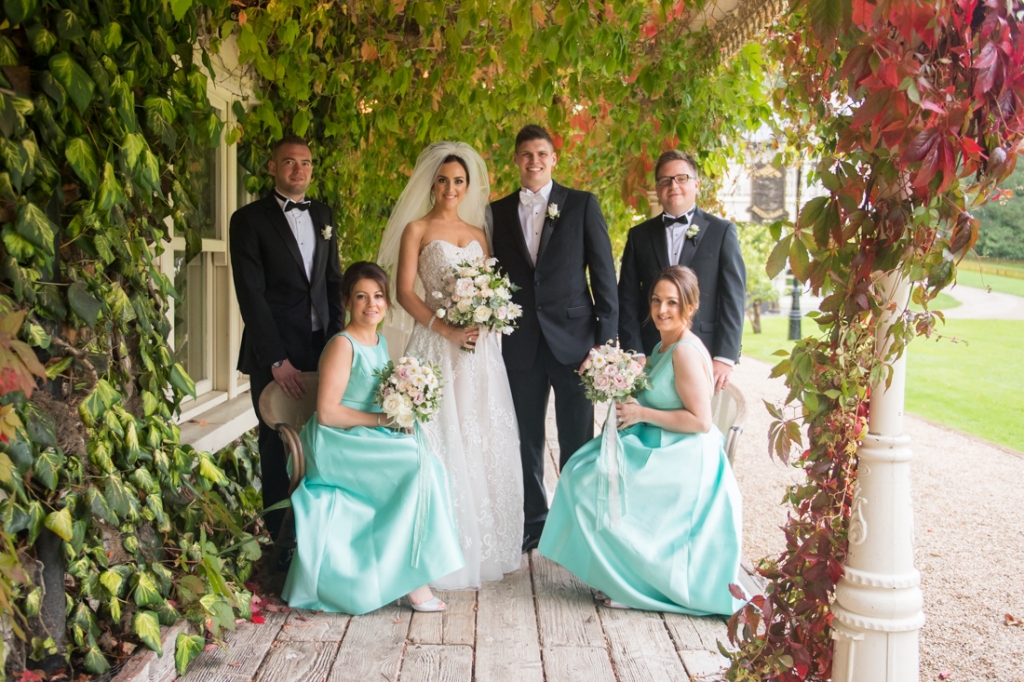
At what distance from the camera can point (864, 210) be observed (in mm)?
1977

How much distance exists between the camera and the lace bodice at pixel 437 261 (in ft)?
13.0

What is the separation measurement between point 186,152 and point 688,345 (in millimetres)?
1991

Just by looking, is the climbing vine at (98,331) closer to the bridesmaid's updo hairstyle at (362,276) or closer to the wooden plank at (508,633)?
Result: the bridesmaid's updo hairstyle at (362,276)

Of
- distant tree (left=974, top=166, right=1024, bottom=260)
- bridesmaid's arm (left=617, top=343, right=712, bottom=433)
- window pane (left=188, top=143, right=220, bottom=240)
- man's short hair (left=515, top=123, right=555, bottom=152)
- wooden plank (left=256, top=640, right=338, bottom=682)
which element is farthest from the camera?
window pane (left=188, top=143, right=220, bottom=240)

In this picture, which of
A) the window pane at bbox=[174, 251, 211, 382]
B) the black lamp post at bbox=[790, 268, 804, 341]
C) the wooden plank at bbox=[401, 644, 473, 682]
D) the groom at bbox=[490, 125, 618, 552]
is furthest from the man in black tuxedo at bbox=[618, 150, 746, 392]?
the black lamp post at bbox=[790, 268, 804, 341]

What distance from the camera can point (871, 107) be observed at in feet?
5.77

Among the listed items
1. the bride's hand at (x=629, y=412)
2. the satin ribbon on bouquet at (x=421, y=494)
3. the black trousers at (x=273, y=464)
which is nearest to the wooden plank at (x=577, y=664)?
the satin ribbon on bouquet at (x=421, y=494)

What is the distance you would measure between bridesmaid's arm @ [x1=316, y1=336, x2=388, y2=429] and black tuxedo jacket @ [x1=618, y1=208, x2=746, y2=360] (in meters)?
1.36

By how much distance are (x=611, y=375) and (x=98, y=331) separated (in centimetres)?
181

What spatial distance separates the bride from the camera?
3.94 metres

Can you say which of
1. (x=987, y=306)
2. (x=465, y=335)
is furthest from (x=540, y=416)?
(x=987, y=306)

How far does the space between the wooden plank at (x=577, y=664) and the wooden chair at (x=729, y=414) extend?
1094 millimetres

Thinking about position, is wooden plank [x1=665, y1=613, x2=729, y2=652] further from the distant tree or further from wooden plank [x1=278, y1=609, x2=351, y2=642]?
the distant tree

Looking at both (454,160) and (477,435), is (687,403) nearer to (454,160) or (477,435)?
(477,435)
